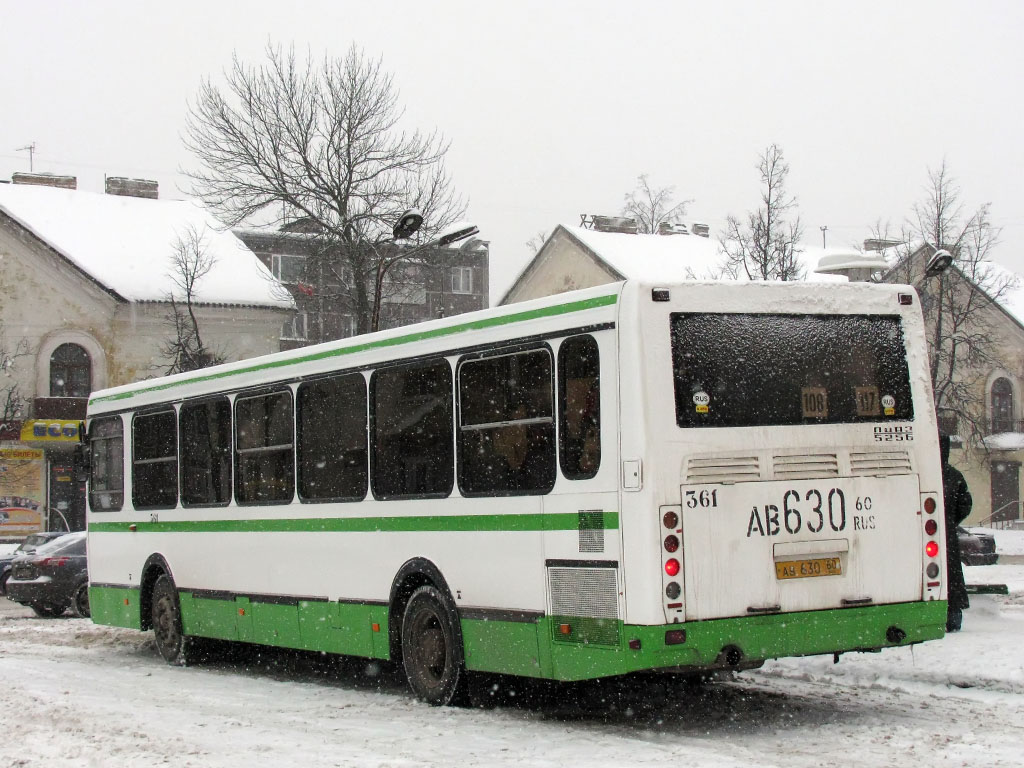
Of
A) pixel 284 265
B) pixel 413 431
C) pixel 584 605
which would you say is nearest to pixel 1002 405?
pixel 284 265

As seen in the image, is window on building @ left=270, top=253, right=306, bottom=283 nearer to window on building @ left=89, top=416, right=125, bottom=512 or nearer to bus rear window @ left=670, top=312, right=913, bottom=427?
window on building @ left=89, top=416, right=125, bottom=512

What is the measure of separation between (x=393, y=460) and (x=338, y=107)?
2761 cm

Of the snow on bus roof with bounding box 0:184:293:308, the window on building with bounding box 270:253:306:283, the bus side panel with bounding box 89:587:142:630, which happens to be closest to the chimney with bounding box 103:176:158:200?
the snow on bus roof with bounding box 0:184:293:308

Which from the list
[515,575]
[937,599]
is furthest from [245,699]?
[937,599]

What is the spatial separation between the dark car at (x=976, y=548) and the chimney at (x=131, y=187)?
35.3 metres

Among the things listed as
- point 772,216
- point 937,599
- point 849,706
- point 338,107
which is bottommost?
point 849,706

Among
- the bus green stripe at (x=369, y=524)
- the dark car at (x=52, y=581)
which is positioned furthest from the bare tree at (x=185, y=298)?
the bus green stripe at (x=369, y=524)

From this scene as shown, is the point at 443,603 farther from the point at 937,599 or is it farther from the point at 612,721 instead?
the point at 937,599

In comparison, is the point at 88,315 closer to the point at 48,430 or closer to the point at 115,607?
the point at 48,430

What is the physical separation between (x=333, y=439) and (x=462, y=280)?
80636 millimetres

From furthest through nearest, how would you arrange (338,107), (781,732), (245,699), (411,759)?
1. (338,107)
2. (245,699)
3. (781,732)
4. (411,759)

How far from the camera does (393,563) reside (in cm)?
1140

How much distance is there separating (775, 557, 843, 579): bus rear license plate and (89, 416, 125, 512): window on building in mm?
9280

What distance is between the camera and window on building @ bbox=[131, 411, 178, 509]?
15.2 metres
